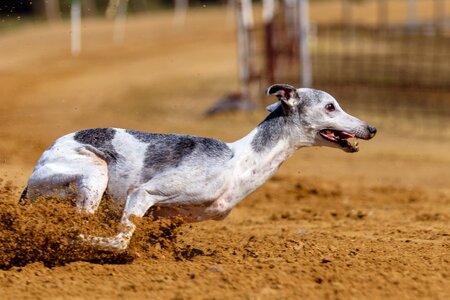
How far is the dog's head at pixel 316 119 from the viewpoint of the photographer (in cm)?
756

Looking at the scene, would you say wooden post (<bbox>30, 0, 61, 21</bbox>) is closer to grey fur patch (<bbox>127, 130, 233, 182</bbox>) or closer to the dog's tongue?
grey fur patch (<bbox>127, 130, 233, 182</bbox>)

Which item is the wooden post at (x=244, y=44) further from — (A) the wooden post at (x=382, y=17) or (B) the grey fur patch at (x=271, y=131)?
(B) the grey fur patch at (x=271, y=131)

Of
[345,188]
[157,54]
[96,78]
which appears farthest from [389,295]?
[157,54]

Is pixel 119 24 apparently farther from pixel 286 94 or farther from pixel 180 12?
pixel 286 94

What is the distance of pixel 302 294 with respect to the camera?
20.7 feet

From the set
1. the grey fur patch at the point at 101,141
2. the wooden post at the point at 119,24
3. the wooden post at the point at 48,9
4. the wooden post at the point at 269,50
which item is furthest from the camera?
the wooden post at the point at 48,9

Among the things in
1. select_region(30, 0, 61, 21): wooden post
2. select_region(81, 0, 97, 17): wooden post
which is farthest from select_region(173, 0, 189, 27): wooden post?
select_region(30, 0, 61, 21): wooden post

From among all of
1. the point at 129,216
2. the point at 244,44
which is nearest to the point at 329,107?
the point at 129,216

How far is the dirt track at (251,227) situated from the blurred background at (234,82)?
0.12 metres

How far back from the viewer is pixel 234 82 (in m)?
27.0

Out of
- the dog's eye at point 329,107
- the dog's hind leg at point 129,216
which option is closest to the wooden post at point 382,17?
the dog's eye at point 329,107

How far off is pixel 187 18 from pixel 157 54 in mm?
13321

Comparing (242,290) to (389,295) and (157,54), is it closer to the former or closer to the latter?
(389,295)

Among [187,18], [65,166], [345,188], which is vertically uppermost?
[65,166]
